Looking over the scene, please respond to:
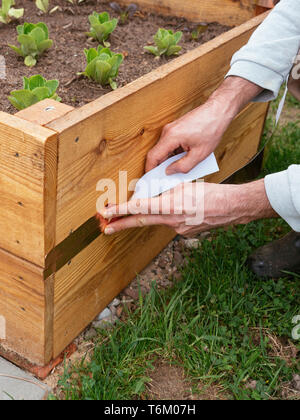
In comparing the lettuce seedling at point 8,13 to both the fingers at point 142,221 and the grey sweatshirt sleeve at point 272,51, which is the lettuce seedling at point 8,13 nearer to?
the grey sweatshirt sleeve at point 272,51

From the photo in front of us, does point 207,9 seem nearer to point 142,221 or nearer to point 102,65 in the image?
point 102,65

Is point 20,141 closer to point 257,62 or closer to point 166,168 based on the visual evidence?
point 166,168

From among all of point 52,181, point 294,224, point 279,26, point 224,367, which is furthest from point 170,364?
point 279,26

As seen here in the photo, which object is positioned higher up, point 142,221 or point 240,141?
point 142,221

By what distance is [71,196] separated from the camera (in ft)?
4.06

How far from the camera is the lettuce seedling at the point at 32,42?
1719 millimetres

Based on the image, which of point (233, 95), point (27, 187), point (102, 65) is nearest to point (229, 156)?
point (233, 95)

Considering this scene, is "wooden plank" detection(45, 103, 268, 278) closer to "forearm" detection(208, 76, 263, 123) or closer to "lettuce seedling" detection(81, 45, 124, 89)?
"forearm" detection(208, 76, 263, 123)

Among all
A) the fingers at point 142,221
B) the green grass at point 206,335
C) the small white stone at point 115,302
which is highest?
the fingers at point 142,221

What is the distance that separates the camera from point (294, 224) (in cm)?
141

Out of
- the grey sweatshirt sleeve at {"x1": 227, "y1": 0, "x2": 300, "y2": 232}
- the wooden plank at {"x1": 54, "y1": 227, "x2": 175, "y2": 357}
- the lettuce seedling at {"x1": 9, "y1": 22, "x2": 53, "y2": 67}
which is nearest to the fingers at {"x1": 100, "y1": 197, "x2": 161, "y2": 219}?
the wooden plank at {"x1": 54, "y1": 227, "x2": 175, "y2": 357}

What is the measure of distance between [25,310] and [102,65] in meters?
0.76

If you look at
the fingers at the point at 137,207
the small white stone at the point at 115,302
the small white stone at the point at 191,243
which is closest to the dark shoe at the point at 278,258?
the small white stone at the point at 191,243

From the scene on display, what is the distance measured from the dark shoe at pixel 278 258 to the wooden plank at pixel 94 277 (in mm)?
377
